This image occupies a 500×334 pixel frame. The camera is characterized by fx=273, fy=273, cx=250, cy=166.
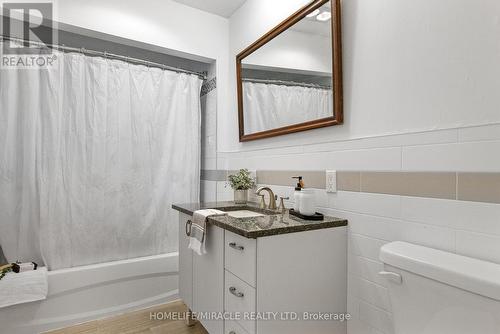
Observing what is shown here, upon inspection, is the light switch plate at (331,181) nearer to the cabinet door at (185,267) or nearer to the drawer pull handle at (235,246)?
the drawer pull handle at (235,246)

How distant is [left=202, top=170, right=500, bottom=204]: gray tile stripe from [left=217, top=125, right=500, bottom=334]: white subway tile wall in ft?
0.07

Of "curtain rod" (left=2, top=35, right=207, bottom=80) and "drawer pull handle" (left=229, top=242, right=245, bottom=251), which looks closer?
"drawer pull handle" (left=229, top=242, right=245, bottom=251)

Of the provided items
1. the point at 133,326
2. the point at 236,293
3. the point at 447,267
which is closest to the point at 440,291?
the point at 447,267

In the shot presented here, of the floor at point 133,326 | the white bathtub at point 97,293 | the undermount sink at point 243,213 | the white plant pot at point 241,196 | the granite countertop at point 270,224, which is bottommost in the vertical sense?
the floor at point 133,326

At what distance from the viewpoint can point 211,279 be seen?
Result: 57.7 inches

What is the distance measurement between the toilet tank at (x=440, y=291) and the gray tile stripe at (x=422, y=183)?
21 centimetres

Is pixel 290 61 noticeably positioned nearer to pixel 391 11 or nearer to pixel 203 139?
pixel 391 11

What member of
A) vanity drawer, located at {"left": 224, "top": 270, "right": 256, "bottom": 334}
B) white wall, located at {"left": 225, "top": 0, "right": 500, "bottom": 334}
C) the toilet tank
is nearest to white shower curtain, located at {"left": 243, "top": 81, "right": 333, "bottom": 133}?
white wall, located at {"left": 225, "top": 0, "right": 500, "bottom": 334}

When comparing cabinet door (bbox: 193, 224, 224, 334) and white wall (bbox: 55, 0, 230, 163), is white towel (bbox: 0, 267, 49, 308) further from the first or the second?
white wall (bbox: 55, 0, 230, 163)

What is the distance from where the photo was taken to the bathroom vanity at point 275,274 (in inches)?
44.1

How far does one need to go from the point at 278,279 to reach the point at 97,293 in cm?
155

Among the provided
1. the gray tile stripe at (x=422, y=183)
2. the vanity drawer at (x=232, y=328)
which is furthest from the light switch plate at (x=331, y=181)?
the vanity drawer at (x=232, y=328)

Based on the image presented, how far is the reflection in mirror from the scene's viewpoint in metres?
1.46

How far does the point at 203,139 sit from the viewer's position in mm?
2688
